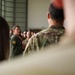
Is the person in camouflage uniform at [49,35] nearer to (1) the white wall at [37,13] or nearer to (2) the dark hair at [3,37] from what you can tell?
(2) the dark hair at [3,37]

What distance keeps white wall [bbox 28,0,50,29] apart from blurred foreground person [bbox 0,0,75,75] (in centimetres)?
1443

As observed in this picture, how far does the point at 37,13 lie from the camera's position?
14891mm

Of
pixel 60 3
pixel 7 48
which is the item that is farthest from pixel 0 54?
pixel 60 3

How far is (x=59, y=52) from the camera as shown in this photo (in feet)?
1.27

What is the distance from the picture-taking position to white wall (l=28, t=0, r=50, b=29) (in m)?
14.8

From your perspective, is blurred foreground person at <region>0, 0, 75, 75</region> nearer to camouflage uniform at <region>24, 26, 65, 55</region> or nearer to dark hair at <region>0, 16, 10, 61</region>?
camouflage uniform at <region>24, 26, 65, 55</region>

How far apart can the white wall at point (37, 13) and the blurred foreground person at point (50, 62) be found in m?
14.4

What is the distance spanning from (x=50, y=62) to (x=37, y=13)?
47.8 ft

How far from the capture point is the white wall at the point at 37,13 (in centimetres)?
1477

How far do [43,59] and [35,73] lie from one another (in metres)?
0.03

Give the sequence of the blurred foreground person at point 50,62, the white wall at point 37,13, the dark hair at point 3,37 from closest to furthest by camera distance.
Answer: the blurred foreground person at point 50,62, the dark hair at point 3,37, the white wall at point 37,13

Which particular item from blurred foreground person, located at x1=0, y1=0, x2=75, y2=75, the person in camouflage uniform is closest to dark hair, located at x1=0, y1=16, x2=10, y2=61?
the person in camouflage uniform

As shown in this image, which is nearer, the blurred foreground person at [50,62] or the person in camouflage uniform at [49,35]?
the blurred foreground person at [50,62]

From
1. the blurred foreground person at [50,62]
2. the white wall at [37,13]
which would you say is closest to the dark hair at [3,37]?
the blurred foreground person at [50,62]
